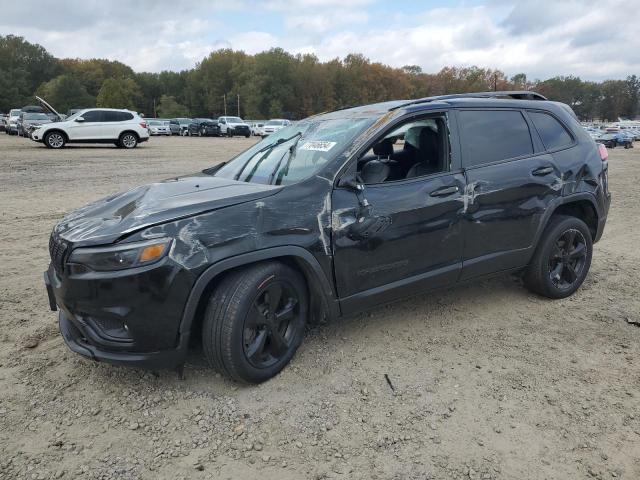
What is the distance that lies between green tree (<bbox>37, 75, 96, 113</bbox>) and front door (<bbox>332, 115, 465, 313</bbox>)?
93772 mm

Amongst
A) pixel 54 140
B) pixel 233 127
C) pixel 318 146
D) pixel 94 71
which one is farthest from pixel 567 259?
pixel 94 71

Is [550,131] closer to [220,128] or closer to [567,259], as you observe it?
[567,259]

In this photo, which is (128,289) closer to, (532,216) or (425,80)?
(532,216)

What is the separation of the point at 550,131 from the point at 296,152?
7.53 feet

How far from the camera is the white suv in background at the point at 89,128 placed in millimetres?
19750

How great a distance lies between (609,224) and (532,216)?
4.42 metres

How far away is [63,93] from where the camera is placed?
86.4 metres

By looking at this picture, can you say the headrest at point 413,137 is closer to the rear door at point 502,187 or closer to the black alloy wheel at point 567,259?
the rear door at point 502,187

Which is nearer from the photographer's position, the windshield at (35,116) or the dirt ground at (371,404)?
the dirt ground at (371,404)

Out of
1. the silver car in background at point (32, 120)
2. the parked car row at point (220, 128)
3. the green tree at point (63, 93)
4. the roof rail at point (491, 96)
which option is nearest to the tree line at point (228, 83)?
the green tree at point (63, 93)

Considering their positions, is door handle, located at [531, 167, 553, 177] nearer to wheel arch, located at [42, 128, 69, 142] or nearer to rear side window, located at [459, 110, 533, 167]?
rear side window, located at [459, 110, 533, 167]

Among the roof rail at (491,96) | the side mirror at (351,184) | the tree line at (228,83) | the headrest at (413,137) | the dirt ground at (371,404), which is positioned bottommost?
the dirt ground at (371,404)

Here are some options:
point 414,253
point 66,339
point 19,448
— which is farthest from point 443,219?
point 19,448

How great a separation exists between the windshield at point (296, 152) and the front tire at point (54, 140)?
18.5m
